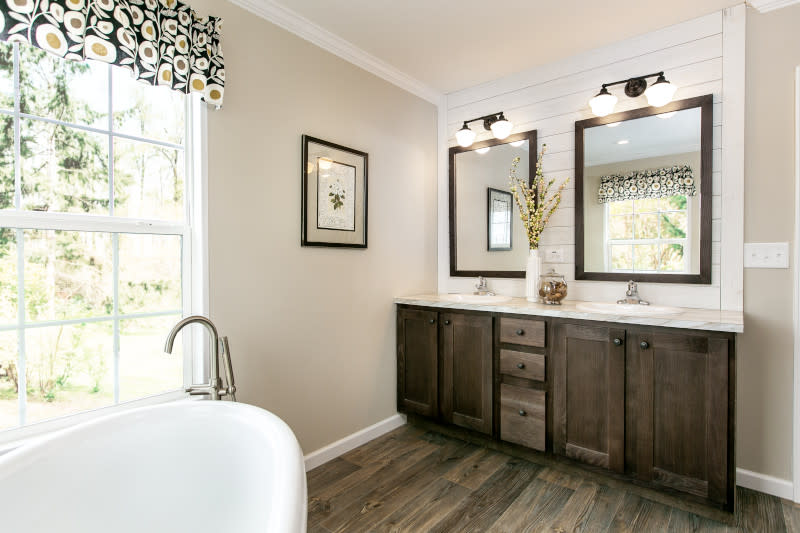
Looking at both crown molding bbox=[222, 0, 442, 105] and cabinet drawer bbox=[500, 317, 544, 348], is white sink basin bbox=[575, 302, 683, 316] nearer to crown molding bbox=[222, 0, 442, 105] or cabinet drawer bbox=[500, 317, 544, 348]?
cabinet drawer bbox=[500, 317, 544, 348]

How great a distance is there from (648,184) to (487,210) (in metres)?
1.05

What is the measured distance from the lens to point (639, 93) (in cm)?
243

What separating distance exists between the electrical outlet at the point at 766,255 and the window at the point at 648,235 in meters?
0.26

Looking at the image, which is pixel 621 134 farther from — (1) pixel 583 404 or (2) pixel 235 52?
(2) pixel 235 52

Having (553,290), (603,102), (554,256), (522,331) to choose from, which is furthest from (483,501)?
(603,102)

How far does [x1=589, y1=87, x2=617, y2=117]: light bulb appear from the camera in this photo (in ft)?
7.98

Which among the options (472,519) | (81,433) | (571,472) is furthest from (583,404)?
(81,433)

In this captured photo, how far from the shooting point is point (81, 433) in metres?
1.31

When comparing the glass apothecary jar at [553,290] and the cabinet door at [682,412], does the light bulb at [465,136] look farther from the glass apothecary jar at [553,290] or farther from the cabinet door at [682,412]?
the cabinet door at [682,412]

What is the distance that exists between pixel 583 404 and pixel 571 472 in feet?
1.40

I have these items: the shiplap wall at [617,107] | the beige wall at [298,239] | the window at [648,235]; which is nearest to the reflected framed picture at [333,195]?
the beige wall at [298,239]

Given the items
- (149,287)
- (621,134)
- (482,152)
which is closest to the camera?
(149,287)

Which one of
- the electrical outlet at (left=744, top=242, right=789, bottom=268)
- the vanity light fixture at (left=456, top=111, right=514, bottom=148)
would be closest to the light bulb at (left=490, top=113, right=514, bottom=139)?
the vanity light fixture at (left=456, top=111, right=514, bottom=148)

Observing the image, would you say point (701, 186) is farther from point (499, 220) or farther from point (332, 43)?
point (332, 43)
